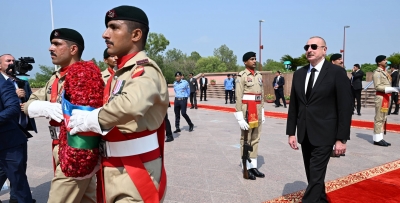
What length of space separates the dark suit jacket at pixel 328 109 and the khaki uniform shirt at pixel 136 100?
6.49ft

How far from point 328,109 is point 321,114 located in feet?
0.29

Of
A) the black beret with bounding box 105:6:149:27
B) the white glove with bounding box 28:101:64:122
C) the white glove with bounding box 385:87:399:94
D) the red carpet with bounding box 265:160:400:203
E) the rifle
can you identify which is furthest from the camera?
the white glove with bounding box 385:87:399:94

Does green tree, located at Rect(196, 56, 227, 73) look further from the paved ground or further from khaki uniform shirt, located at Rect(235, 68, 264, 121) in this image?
khaki uniform shirt, located at Rect(235, 68, 264, 121)

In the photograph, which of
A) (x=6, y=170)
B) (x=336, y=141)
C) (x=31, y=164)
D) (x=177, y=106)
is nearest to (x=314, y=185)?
(x=336, y=141)

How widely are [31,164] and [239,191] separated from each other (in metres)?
4.05

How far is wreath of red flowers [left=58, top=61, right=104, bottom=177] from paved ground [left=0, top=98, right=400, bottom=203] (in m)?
2.20

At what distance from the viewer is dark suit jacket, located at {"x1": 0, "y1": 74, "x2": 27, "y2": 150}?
10.6ft

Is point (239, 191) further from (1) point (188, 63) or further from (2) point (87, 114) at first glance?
(1) point (188, 63)

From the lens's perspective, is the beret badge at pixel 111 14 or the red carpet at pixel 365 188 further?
the red carpet at pixel 365 188

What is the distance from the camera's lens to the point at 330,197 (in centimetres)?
394

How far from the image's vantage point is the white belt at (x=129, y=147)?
5.85 ft

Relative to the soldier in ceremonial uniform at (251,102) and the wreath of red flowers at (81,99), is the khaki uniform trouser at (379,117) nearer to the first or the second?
the soldier in ceremonial uniform at (251,102)

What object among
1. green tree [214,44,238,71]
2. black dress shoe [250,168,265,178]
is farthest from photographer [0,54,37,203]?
green tree [214,44,238,71]

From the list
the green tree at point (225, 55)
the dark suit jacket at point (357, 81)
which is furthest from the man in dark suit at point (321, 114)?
Result: the green tree at point (225, 55)
